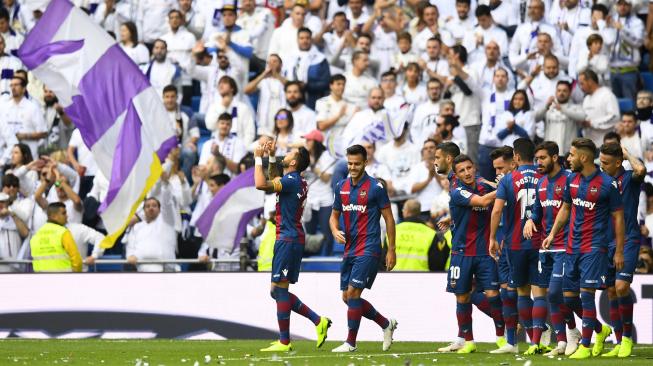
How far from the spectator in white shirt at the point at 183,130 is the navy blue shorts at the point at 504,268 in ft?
30.2

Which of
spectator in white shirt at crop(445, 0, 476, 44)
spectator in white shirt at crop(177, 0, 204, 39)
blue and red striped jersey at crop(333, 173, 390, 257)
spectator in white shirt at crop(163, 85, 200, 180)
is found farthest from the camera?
spectator in white shirt at crop(177, 0, 204, 39)

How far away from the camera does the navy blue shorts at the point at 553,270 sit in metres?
15.0

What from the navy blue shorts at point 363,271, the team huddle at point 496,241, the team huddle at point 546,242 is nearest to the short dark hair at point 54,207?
the team huddle at point 496,241

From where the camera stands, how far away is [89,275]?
20.6m

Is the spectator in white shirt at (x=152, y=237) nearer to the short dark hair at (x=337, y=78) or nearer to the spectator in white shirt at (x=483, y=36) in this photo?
the short dark hair at (x=337, y=78)

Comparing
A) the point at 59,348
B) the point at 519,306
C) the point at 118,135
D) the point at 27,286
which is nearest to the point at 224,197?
the point at 118,135

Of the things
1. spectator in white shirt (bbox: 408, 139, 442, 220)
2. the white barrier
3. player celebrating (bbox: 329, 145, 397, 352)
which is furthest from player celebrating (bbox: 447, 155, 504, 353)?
spectator in white shirt (bbox: 408, 139, 442, 220)

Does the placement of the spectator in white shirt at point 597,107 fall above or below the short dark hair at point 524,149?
above

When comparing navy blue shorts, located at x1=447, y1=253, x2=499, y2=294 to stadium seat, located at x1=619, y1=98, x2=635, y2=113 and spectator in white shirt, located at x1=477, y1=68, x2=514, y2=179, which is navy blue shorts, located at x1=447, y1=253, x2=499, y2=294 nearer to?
spectator in white shirt, located at x1=477, y1=68, x2=514, y2=179

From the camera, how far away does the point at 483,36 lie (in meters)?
25.0

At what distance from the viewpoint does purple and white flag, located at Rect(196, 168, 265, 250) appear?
21750 mm

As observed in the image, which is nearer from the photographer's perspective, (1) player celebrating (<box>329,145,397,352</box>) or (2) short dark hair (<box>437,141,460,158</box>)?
(1) player celebrating (<box>329,145,397,352</box>)

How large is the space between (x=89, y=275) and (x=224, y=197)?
2.59 meters

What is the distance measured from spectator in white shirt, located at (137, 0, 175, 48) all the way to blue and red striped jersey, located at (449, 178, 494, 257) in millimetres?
13090
